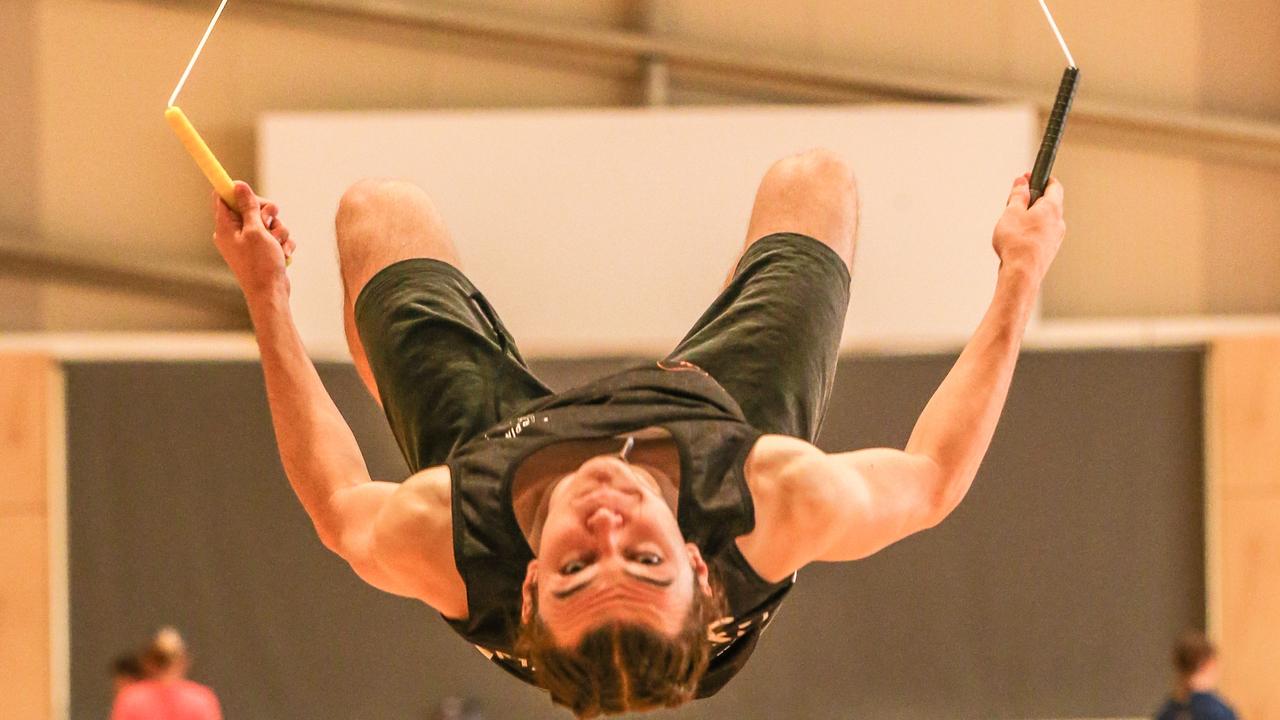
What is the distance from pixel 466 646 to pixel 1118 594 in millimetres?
2269

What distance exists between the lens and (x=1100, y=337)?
5.65m

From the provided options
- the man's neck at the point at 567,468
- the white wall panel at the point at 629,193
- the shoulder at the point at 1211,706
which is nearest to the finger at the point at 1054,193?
the man's neck at the point at 567,468

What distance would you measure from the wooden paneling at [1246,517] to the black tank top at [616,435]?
159 inches

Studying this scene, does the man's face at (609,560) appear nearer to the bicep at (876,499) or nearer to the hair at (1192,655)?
the bicep at (876,499)

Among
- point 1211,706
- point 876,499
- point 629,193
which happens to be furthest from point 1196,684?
point 876,499

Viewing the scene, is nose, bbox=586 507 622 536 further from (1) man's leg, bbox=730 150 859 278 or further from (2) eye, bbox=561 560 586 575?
(1) man's leg, bbox=730 150 859 278

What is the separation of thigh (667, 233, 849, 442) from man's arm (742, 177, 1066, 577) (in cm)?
21

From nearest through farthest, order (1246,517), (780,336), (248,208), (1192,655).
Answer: (248,208) → (780,336) → (1192,655) → (1246,517)

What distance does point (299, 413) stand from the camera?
80.3 inches

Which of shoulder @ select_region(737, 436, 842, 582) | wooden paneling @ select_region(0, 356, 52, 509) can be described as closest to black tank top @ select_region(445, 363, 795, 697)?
shoulder @ select_region(737, 436, 842, 582)

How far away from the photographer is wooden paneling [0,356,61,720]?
547 cm

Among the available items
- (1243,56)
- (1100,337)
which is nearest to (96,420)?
(1100,337)

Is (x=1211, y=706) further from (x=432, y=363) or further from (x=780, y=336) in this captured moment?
(x=432, y=363)

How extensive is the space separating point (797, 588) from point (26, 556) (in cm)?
263
